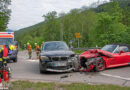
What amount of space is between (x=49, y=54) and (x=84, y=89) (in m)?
3.34

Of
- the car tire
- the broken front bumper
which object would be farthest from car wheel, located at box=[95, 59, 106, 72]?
the broken front bumper

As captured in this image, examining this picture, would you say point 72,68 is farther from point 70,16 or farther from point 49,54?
point 70,16

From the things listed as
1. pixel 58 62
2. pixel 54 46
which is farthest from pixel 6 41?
pixel 58 62

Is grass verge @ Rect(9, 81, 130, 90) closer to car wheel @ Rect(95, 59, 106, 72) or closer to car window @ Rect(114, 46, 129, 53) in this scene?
car wheel @ Rect(95, 59, 106, 72)

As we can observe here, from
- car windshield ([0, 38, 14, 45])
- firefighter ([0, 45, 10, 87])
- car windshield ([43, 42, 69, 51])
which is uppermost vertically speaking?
car windshield ([0, 38, 14, 45])

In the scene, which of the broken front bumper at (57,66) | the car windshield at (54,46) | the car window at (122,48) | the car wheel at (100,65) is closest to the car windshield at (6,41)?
the car windshield at (54,46)

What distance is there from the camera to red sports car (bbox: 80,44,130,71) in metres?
8.33

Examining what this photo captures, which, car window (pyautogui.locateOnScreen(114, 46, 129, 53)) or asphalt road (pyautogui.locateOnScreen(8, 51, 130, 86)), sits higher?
car window (pyautogui.locateOnScreen(114, 46, 129, 53))

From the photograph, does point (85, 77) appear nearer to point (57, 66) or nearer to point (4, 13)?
point (57, 66)

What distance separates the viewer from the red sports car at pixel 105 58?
27.3ft

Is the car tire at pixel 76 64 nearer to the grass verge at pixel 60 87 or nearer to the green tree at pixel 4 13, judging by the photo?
the grass verge at pixel 60 87

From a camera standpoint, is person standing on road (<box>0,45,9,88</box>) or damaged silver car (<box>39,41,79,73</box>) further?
damaged silver car (<box>39,41,79,73</box>)

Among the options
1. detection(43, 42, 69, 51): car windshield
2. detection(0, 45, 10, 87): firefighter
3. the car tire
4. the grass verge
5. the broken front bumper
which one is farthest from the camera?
detection(43, 42, 69, 51): car windshield

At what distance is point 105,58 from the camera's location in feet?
28.5
